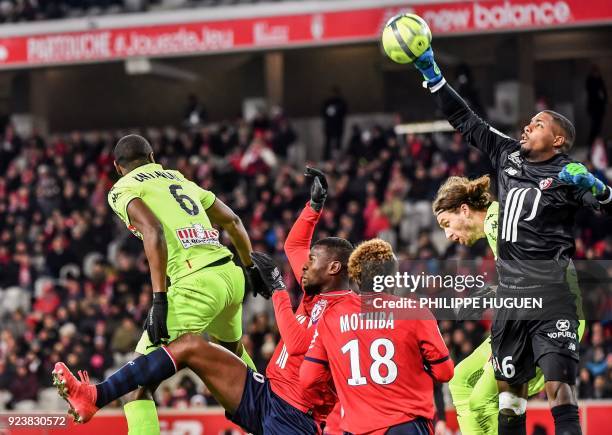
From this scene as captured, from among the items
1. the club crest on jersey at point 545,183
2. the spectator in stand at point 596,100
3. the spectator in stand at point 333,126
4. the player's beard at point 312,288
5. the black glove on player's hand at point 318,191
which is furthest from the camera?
the spectator in stand at point 333,126

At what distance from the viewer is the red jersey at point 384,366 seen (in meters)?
5.67

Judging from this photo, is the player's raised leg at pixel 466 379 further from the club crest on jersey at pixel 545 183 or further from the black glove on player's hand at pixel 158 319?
the black glove on player's hand at pixel 158 319

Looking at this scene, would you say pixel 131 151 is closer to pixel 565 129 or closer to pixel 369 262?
pixel 369 262

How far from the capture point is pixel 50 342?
15727mm

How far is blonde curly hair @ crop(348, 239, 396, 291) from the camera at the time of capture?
5.79 metres

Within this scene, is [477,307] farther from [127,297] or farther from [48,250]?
[48,250]

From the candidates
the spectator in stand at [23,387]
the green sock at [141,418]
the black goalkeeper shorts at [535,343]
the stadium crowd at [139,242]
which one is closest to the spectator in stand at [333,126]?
the stadium crowd at [139,242]

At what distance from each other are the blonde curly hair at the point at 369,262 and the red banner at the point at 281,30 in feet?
45.9

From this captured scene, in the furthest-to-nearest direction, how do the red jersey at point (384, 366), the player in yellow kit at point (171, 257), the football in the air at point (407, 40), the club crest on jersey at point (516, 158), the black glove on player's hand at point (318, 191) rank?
the black glove on player's hand at point (318, 191) < the football in the air at point (407, 40) < the player in yellow kit at point (171, 257) < the club crest on jersey at point (516, 158) < the red jersey at point (384, 366)

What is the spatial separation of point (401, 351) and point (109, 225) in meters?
13.7

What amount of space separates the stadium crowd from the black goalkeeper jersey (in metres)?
5.96

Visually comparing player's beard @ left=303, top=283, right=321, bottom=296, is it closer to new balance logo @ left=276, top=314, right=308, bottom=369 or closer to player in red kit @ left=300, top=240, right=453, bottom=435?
new balance logo @ left=276, top=314, right=308, bottom=369

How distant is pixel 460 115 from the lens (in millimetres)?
6656

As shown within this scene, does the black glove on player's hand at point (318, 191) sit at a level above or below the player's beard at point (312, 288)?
above
